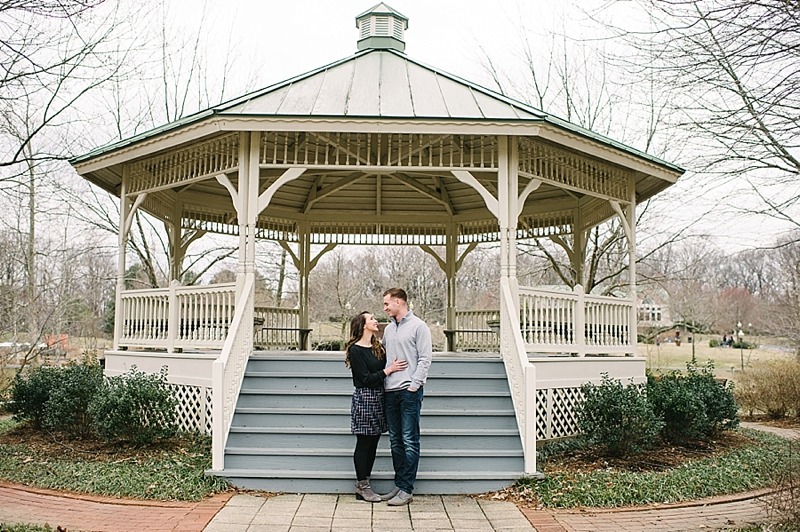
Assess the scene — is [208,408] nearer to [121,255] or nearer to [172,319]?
[172,319]

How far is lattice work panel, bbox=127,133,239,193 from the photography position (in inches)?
407

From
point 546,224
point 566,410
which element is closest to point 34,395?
point 566,410

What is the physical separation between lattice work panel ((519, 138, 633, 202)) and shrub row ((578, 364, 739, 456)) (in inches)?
122

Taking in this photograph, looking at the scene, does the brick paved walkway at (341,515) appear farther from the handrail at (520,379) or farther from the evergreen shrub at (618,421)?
the evergreen shrub at (618,421)

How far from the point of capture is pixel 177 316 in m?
10.7

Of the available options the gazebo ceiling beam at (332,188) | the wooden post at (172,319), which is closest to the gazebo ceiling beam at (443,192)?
the gazebo ceiling beam at (332,188)

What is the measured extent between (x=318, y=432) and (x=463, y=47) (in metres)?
16.4

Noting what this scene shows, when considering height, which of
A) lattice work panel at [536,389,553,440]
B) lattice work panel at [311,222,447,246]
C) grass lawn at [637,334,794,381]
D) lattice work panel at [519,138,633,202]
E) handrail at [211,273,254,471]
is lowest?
grass lawn at [637,334,794,381]

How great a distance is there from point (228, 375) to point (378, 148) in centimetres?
382

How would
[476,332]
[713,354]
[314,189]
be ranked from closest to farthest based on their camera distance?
[314,189], [476,332], [713,354]

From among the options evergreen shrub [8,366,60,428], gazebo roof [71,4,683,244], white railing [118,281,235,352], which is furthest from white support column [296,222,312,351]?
evergreen shrub [8,366,60,428]

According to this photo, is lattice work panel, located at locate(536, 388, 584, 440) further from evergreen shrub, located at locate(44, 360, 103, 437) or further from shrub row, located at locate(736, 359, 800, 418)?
shrub row, located at locate(736, 359, 800, 418)

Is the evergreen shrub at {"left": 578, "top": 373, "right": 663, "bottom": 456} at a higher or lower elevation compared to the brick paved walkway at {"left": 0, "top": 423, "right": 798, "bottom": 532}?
higher

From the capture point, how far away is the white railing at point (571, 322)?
10008mm
